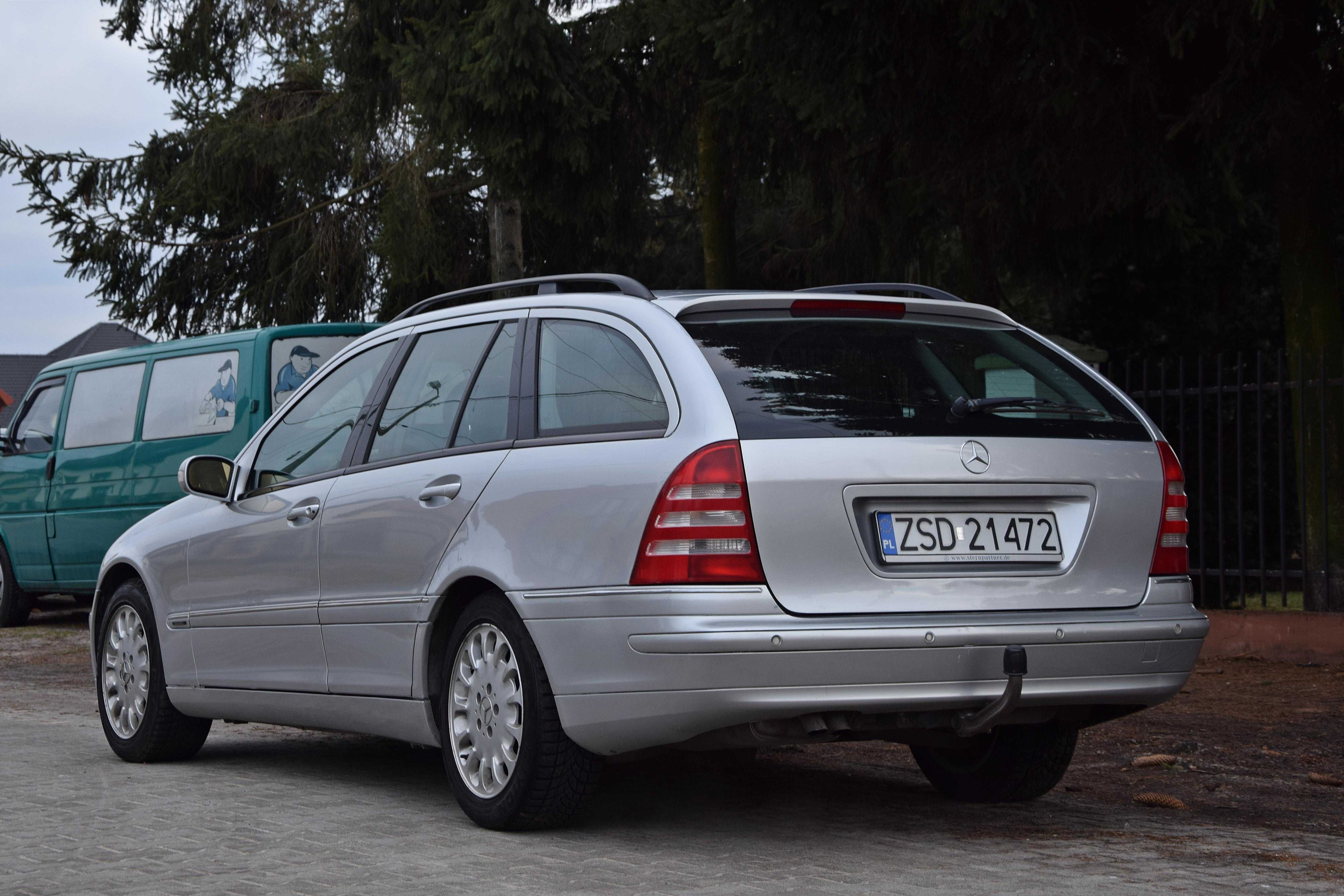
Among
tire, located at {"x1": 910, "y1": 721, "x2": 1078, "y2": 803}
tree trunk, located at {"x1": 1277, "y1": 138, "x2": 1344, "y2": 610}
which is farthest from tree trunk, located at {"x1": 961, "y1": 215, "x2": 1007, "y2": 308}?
tire, located at {"x1": 910, "y1": 721, "x2": 1078, "y2": 803}

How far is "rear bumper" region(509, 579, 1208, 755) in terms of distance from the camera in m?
4.60

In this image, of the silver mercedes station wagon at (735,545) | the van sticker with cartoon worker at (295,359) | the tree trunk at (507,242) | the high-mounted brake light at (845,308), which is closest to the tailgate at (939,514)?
the silver mercedes station wagon at (735,545)

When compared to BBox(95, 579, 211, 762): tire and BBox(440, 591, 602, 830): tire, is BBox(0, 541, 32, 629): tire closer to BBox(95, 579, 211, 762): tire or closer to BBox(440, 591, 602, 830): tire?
BBox(95, 579, 211, 762): tire

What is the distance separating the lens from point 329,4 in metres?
25.0

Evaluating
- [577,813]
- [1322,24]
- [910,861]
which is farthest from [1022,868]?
[1322,24]

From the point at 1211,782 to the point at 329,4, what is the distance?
21121 millimetres

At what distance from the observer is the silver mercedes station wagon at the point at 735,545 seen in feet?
15.3

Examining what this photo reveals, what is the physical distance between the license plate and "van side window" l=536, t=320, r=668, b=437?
719 mm

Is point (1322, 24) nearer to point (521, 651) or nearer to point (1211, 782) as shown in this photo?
point (1211, 782)

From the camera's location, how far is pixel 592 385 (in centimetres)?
528

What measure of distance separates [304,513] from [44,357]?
261 ft

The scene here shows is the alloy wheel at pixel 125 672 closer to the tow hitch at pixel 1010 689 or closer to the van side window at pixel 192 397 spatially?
the tow hitch at pixel 1010 689

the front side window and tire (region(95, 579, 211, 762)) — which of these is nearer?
the front side window

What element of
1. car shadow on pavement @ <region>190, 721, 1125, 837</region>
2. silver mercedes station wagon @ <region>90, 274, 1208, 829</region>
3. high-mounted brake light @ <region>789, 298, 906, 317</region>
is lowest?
car shadow on pavement @ <region>190, 721, 1125, 837</region>
